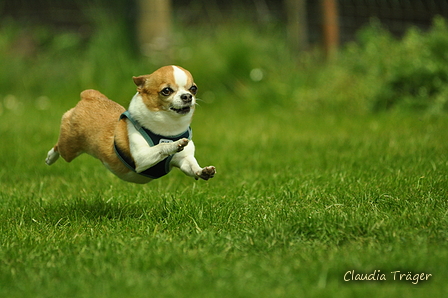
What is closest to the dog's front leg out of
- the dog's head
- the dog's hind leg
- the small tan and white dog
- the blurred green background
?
the small tan and white dog

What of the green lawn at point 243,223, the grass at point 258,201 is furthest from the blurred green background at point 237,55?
the green lawn at point 243,223

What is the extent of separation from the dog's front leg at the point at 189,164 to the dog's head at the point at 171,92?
27cm

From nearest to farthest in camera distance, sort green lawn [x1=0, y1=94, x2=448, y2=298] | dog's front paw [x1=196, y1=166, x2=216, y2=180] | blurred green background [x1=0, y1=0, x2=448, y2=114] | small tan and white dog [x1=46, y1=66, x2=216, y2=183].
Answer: green lawn [x1=0, y1=94, x2=448, y2=298] → dog's front paw [x1=196, y1=166, x2=216, y2=180] → small tan and white dog [x1=46, y1=66, x2=216, y2=183] → blurred green background [x1=0, y1=0, x2=448, y2=114]

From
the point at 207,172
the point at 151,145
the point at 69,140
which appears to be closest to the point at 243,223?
the point at 207,172

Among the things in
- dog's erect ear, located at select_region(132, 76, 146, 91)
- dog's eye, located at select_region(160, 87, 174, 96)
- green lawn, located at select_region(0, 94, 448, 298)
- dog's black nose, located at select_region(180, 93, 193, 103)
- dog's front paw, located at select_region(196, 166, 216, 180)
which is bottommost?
green lawn, located at select_region(0, 94, 448, 298)

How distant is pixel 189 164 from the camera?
382cm

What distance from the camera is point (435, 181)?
4.49 metres

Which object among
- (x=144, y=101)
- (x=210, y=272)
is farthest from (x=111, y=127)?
(x=210, y=272)

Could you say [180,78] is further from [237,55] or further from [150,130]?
[237,55]

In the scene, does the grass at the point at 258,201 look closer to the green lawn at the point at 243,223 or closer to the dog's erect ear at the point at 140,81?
the green lawn at the point at 243,223

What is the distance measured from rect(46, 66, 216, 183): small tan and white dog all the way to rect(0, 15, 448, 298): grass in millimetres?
384

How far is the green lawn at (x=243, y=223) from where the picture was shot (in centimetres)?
300

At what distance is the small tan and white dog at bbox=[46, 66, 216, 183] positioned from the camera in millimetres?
3723

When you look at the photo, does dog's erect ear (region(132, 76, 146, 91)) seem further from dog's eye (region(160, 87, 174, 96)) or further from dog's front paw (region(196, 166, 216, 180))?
dog's front paw (region(196, 166, 216, 180))
